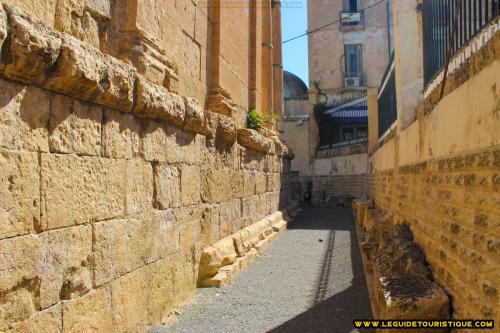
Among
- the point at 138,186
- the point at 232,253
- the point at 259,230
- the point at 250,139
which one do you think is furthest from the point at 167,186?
the point at 259,230

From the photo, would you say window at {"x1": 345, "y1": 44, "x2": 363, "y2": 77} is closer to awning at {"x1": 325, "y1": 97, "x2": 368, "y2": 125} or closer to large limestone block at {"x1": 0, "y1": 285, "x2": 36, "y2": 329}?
awning at {"x1": 325, "y1": 97, "x2": 368, "y2": 125}

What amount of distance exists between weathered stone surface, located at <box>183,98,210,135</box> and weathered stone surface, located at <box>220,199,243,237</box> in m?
1.56

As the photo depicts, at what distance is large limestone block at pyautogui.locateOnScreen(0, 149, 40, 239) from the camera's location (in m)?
2.26

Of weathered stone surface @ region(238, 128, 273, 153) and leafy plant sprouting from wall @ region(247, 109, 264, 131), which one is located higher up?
leafy plant sprouting from wall @ region(247, 109, 264, 131)

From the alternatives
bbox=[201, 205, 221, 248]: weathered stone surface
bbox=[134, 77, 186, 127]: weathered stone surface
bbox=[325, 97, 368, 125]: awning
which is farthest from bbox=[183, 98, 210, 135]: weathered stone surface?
bbox=[325, 97, 368, 125]: awning

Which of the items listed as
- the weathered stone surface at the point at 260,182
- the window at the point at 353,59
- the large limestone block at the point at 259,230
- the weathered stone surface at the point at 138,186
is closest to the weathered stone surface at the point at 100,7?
the weathered stone surface at the point at 138,186

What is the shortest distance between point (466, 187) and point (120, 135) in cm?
240

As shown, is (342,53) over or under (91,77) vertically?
over

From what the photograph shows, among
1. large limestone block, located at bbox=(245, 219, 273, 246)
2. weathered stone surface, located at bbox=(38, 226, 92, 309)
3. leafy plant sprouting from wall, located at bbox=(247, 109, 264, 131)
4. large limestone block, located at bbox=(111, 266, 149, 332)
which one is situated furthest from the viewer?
leafy plant sprouting from wall, located at bbox=(247, 109, 264, 131)

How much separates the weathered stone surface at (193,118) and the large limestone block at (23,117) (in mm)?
2057

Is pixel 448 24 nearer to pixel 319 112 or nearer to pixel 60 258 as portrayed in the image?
pixel 60 258

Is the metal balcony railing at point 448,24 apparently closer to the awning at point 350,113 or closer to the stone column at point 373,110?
the stone column at point 373,110

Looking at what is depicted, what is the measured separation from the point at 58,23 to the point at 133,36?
108 centimetres

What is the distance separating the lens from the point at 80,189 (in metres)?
2.89
